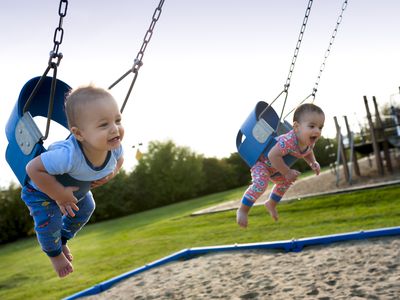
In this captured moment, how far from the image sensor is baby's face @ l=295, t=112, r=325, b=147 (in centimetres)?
253

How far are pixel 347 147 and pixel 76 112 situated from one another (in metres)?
12.5

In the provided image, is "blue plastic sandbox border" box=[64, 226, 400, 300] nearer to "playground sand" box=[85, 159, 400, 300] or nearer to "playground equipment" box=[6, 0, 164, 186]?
"playground sand" box=[85, 159, 400, 300]

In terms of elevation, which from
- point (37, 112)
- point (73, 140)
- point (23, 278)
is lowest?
point (23, 278)

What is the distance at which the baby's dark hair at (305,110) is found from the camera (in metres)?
2.53

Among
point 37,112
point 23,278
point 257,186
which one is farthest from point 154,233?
point 37,112

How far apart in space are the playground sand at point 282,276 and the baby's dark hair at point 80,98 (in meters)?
2.85

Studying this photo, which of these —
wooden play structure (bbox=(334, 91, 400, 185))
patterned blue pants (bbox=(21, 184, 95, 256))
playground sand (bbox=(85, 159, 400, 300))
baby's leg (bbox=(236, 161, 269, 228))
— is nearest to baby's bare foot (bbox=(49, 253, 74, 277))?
patterned blue pants (bbox=(21, 184, 95, 256))

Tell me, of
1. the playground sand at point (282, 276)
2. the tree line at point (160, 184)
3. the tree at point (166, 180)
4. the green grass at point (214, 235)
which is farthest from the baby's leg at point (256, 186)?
the tree at point (166, 180)

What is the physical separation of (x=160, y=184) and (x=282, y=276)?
24.7m

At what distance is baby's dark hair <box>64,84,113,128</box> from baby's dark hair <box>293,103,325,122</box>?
1303 millimetres

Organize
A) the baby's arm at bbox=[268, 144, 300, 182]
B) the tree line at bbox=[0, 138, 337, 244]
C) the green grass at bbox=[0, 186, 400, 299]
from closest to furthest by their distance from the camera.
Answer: the baby's arm at bbox=[268, 144, 300, 182], the green grass at bbox=[0, 186, 400, 299], the tree line at bbox=[0, 138, 337, 244]

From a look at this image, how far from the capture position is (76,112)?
5.35 feet

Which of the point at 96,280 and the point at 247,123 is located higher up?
the point at 247,123

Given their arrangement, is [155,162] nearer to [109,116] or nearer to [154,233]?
[154,233]
